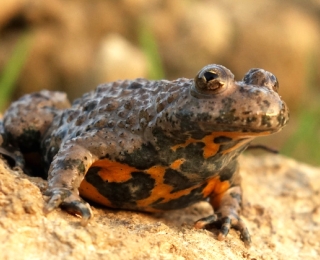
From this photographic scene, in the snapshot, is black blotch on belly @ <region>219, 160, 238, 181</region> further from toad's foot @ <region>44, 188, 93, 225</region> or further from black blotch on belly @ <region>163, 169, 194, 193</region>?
toad's foot @ <region>44, 188, 93, 225</region>

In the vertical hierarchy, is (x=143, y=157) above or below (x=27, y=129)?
above

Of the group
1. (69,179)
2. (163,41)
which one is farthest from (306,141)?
(163,41)

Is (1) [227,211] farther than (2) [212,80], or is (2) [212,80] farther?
(1) [227,211]

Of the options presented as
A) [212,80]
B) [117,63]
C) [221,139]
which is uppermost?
[212,80]

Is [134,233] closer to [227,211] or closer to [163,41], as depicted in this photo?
[227,211]

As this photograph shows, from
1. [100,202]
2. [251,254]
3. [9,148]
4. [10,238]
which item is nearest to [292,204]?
[251,254]

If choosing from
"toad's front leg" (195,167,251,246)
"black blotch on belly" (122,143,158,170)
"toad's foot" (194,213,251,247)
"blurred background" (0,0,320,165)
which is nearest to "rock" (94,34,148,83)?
"blurred background" (0,0,320,165)
